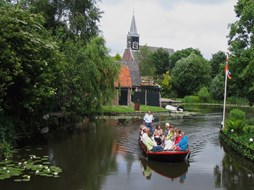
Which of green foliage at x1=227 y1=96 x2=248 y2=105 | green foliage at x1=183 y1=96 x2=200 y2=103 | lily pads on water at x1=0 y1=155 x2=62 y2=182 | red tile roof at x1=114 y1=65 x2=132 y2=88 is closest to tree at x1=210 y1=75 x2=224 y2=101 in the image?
green foliage at x1=227 y1=96 x2=248 y2=105

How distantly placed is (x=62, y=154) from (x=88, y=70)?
13397 millimetres

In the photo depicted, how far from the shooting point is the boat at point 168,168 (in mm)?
16739

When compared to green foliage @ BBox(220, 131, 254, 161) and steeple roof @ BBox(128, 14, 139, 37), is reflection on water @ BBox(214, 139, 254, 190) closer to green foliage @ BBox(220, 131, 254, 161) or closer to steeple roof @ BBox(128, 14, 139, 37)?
green foliage @ BBox(220, 131, 254, 161)

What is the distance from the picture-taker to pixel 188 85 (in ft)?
260

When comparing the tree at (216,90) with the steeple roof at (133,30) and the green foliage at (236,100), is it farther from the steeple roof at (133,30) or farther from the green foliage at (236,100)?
the steeple roof at (133,30)

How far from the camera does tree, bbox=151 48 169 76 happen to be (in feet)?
311

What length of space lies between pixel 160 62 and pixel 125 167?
7844cm

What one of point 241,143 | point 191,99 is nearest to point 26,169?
point 241,143

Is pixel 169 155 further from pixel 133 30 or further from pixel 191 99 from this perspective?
pixel 133 30

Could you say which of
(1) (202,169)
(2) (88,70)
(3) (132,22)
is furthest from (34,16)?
(3) (132,22)

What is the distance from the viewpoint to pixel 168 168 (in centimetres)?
1781

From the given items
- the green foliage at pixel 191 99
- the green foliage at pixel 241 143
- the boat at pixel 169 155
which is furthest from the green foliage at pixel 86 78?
the green foliage at pixel 191 99

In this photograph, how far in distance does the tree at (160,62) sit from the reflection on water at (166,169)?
251 ft

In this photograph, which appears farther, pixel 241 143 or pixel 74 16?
pixel 74 16
